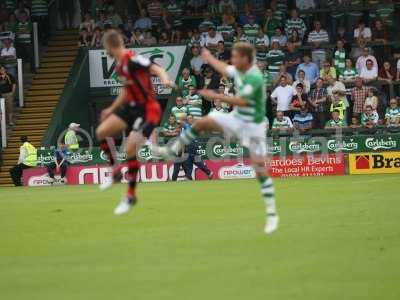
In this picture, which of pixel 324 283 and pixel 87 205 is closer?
pixel 324 283

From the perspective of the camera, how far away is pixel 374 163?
33594mm

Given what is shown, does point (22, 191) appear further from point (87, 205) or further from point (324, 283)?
point (324, 283)

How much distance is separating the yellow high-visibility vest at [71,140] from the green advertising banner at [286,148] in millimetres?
252

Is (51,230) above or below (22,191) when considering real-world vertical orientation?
above

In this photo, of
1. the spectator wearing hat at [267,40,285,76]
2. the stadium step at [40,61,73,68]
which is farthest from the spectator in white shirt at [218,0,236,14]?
the stadium step at [40,61,73,68]

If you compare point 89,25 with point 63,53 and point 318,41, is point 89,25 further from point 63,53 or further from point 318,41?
point 318,41

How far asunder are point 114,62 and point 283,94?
7.62 meters

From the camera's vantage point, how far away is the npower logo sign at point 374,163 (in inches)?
1314

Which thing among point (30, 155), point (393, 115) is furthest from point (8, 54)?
point (393, 115)

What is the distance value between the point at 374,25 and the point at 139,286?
24.3m

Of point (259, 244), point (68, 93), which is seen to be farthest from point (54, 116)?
point (259, 244)

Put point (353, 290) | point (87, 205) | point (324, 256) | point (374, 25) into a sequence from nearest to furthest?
point (353, 290) < point (324, 256) < point (87, 205) < point (374, 25)

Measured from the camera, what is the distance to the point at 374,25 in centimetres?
3662

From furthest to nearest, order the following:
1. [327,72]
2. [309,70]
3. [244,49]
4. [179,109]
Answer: [179,109] < [309,70] < [327,72] < [244,49]
